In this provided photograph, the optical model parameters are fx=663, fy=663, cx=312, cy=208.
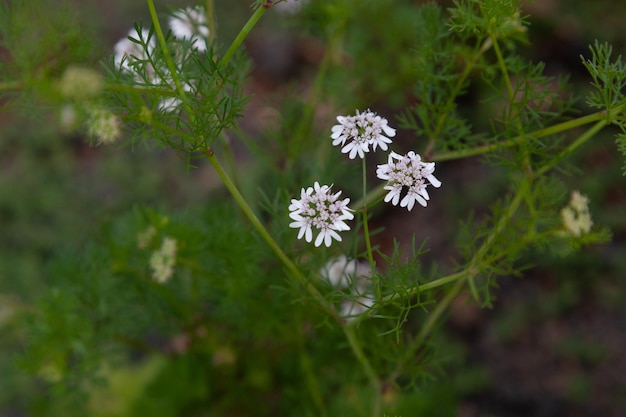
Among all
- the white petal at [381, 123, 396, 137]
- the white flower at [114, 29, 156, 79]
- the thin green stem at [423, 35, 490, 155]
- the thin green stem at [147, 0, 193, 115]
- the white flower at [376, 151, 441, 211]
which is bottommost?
the white flower at [376, 151, 441, 211]

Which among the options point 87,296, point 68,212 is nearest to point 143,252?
point 87,296

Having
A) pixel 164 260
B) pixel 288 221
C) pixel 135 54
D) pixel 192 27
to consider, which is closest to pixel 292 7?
pixel 192 27

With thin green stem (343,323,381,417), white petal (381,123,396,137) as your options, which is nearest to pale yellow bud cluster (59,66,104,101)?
white petal (381,123,396,137)

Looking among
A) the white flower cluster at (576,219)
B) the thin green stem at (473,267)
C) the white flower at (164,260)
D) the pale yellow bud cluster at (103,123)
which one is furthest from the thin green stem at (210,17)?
the white flower cluster at (576,219)

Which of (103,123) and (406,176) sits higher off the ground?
(103,123)

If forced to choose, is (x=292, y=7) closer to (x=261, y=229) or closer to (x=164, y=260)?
(x=164, y=260)

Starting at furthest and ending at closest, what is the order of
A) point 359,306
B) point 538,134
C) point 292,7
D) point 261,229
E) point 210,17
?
1. point 292,7
2. point 359,306
3. point 210,17
4. point 538,134
5. point 261,229

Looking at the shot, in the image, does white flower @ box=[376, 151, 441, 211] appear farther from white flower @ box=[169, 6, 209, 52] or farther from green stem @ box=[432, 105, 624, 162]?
white flower @ box=[169, 6, 209, 52]

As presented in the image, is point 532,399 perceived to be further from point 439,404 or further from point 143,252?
point 143,252
